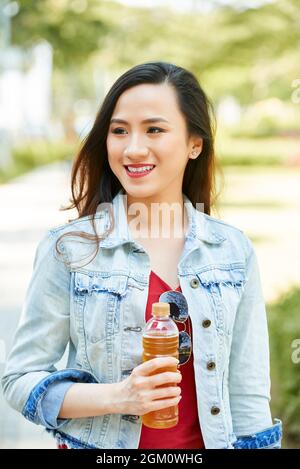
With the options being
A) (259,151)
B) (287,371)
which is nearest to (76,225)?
(287,371)

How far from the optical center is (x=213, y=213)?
2.28 m

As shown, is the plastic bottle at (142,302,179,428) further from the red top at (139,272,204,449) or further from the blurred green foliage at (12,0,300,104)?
the blurred green foliage at (12,0,300,104)

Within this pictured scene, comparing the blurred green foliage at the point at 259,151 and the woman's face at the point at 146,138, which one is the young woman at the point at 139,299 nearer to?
the woman's face at the point at 146,138

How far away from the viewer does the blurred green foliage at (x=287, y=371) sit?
405 cm

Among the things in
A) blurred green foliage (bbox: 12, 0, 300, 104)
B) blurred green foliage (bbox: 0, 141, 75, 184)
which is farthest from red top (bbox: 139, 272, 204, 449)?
blurred green foliage (bbox: 0, 141, 75, 184)

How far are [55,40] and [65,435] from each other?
49.5ft

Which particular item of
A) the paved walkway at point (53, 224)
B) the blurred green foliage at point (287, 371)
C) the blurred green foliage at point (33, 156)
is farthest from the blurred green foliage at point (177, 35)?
the blurred green foliage at point (287, 371)

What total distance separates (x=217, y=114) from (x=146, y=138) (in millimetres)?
10623

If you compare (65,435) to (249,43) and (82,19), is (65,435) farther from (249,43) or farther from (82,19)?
(82,19)

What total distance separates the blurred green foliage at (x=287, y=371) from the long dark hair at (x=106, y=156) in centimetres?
220

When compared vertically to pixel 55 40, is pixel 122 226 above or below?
below

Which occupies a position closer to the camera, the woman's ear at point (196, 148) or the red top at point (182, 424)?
the red top at point (182, 424)

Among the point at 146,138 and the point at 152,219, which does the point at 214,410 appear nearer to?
the point at 152,219

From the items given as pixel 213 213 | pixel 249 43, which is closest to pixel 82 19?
pixel 249 43
